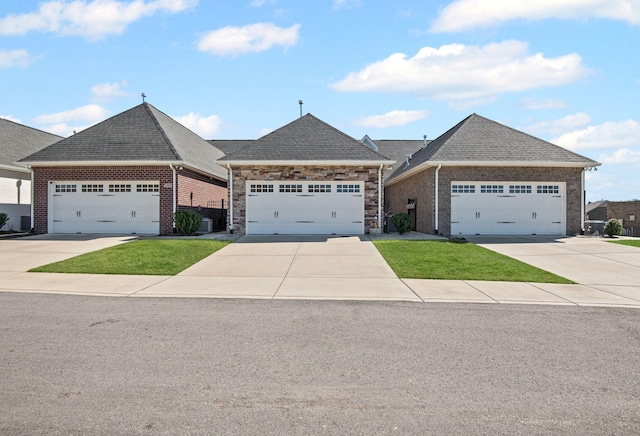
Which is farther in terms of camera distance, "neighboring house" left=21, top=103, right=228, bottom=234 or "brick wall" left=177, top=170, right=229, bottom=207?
"brick wall" left=177, top=170, right=229, bottom=207

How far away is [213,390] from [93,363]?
160 centimetres

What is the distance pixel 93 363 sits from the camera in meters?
4.78

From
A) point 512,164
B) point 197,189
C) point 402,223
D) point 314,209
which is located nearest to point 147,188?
point 197,189

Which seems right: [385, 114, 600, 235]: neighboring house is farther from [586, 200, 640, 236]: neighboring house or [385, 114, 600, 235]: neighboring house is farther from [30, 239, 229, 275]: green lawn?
[586, 200, 640, 236]: neighboring house

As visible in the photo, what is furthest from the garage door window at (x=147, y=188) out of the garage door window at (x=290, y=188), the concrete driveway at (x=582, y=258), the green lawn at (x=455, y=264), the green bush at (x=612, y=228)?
the green bush at (x=612, y=228)

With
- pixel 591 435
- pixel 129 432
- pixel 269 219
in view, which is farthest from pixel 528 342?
pixel 269 219

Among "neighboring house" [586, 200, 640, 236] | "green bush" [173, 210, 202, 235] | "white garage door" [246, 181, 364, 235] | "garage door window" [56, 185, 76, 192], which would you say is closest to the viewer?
"green bush" [173, 210, 202, 235]

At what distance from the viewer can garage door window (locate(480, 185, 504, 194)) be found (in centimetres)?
1978

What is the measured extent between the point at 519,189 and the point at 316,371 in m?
17.9

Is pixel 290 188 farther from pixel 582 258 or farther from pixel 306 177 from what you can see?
pixel 582 258

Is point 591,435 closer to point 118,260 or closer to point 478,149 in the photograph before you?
point 118,260

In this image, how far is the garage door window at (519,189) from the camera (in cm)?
1980

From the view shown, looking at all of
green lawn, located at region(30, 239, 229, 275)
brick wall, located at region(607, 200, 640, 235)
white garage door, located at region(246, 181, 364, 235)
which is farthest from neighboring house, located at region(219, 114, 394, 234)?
brick wall, located at region(607, 200, 640, 235)

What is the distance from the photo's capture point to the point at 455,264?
12.0m
